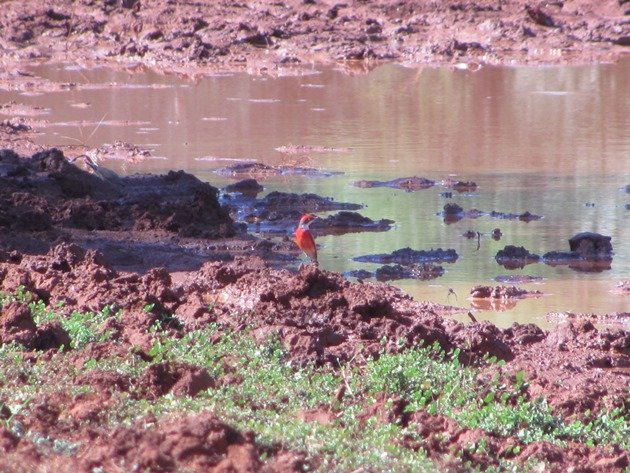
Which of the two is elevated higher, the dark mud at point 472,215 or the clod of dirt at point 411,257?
the dark mud at point 472,215

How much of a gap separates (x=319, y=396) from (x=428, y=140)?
11512 mm

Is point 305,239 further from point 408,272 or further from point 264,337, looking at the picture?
point 264,337

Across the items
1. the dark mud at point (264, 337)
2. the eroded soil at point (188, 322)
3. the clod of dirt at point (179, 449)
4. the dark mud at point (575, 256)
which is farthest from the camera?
the dark mud at point (575, 256)

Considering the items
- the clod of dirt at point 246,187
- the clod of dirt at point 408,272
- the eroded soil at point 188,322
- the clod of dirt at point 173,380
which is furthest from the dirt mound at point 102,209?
the clod of dirt at point 173,380

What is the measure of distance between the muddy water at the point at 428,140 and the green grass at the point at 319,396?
2.65 metres

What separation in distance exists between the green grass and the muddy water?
8.69ft

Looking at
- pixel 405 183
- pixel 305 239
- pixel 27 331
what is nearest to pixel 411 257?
pixel 305 239

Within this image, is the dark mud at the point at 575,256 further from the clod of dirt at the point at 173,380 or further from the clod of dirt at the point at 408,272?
the clod of dirt at the point at 173,380

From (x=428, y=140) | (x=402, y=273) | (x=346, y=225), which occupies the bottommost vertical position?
(x=402, y=273)

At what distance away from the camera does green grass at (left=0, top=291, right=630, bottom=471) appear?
4.81 metres

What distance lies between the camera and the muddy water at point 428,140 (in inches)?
433

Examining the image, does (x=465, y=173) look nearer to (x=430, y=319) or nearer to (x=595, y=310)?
(x=595, y=310)

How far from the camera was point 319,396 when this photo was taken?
5.80 metres

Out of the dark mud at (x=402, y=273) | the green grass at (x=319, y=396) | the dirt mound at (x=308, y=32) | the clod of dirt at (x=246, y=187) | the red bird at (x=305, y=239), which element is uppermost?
the dirt mound at (x=308, y=32)
